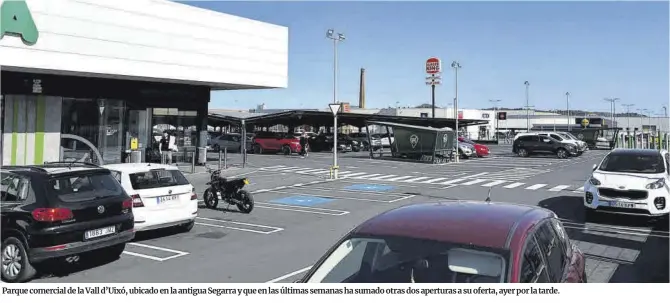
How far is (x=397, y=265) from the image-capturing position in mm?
3949

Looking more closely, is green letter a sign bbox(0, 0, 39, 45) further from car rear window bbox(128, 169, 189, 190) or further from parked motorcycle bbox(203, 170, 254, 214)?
car rear window bbox(128, 169, 189, 190)

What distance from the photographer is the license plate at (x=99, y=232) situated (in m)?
7.71

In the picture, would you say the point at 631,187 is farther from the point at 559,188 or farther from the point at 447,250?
the point at 447,250

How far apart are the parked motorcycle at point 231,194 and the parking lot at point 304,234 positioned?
257mm

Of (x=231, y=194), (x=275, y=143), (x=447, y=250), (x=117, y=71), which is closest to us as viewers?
(x=447, y=250)

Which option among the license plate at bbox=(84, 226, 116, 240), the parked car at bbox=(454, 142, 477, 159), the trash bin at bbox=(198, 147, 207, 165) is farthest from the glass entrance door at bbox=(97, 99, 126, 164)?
the parked car at bbox=(454, 142, 477, 159)

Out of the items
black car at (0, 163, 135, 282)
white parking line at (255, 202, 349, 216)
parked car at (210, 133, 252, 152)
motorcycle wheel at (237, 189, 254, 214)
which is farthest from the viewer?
parked car at (210, 133, 252, 152)

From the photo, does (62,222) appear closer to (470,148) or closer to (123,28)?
(123,28)

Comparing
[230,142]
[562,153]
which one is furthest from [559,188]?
[230,142]

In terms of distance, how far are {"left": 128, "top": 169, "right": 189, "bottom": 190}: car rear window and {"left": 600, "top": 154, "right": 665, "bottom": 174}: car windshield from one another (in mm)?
9262

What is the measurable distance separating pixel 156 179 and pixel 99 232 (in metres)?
2.67

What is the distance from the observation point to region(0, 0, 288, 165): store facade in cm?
1822

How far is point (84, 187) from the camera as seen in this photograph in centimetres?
801

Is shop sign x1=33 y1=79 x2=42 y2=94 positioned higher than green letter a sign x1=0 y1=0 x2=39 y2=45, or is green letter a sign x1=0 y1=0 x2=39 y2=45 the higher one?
green letter a sign x1=0 y1=0 x2=39 y2=45
